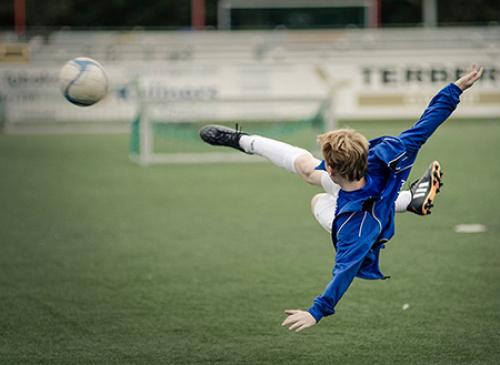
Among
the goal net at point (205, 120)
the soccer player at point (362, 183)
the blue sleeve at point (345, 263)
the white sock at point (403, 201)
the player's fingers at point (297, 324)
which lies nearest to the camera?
the player's fingers at point (297, 324)

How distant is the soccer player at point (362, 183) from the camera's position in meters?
5.16

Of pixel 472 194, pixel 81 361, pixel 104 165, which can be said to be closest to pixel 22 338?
pixel 81 361

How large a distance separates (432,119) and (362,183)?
1.75 feet

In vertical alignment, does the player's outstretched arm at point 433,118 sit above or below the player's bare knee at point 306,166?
above

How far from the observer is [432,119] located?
5.48 m

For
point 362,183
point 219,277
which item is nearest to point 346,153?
point 362,183

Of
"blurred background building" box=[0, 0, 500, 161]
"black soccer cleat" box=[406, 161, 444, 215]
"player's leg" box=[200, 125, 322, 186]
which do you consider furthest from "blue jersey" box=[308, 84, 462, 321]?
"blurred background building" box=[0, 0, 500, 161]

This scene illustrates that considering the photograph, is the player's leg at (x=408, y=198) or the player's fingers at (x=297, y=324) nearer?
the player's fingers at (x=297, y=324)

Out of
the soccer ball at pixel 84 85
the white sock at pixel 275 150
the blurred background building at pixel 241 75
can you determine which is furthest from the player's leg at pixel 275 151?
the blurred background building at pixel 241 75

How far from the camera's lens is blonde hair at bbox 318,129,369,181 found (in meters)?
5.16

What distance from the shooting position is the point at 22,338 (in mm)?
6316

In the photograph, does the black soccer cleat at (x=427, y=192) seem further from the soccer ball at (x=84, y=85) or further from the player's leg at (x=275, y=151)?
the soccer ball at (x=84, y=85)

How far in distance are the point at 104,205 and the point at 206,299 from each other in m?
4.95

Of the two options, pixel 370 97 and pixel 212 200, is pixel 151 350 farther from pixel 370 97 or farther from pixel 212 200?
pixel 370 97
